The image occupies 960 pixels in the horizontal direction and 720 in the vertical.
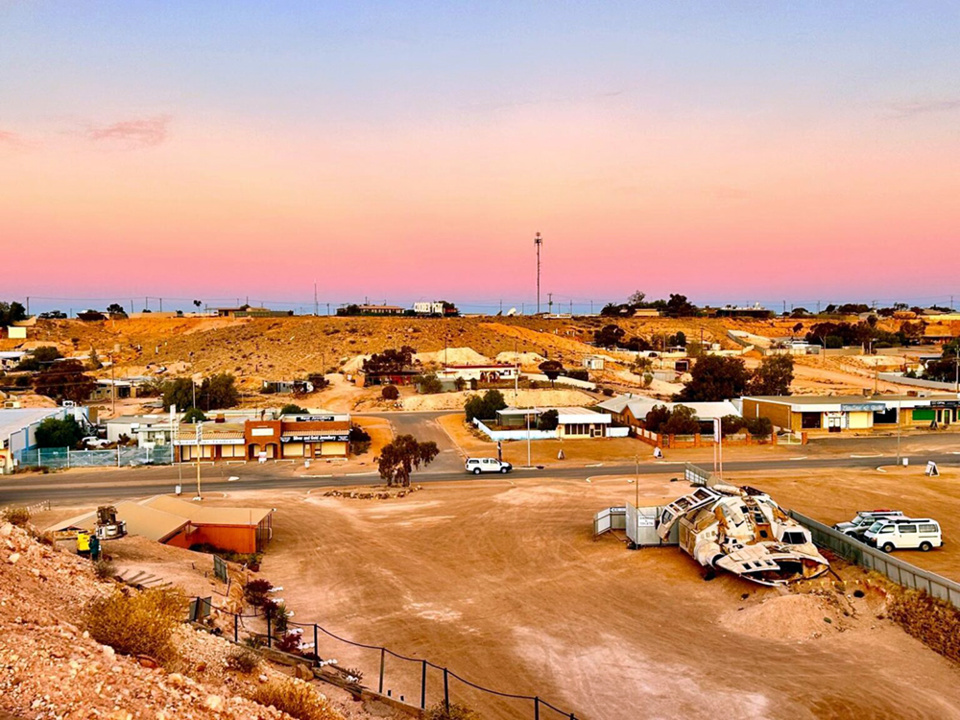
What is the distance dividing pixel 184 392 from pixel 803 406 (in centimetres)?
5879

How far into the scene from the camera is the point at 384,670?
1938 cm

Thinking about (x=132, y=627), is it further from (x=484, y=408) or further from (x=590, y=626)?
(x=484, y=408)

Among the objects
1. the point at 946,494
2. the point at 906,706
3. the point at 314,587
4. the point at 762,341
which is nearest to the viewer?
the point at 906,706

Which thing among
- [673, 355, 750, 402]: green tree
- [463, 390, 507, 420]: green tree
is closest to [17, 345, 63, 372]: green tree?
[463, 390, 507, 420]: green tree

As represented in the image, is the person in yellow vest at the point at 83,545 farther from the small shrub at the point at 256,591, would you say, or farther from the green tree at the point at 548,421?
the green tree at the point at 548,421

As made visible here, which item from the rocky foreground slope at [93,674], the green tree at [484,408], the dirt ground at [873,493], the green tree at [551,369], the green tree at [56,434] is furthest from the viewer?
the green tree at [551,369]

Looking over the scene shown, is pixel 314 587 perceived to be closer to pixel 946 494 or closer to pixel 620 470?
pixel 620 470

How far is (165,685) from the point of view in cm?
1146

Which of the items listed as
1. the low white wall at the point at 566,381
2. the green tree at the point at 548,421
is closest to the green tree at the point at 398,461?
the green tree at the point at 548,421

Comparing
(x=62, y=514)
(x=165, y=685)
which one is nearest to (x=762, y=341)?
(x=62, y=514)

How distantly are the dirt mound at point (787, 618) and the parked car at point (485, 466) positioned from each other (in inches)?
1028

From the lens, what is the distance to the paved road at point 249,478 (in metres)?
43.6

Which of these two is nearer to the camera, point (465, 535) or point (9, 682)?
point (9, 682)

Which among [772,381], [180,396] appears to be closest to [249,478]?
[180,396]
